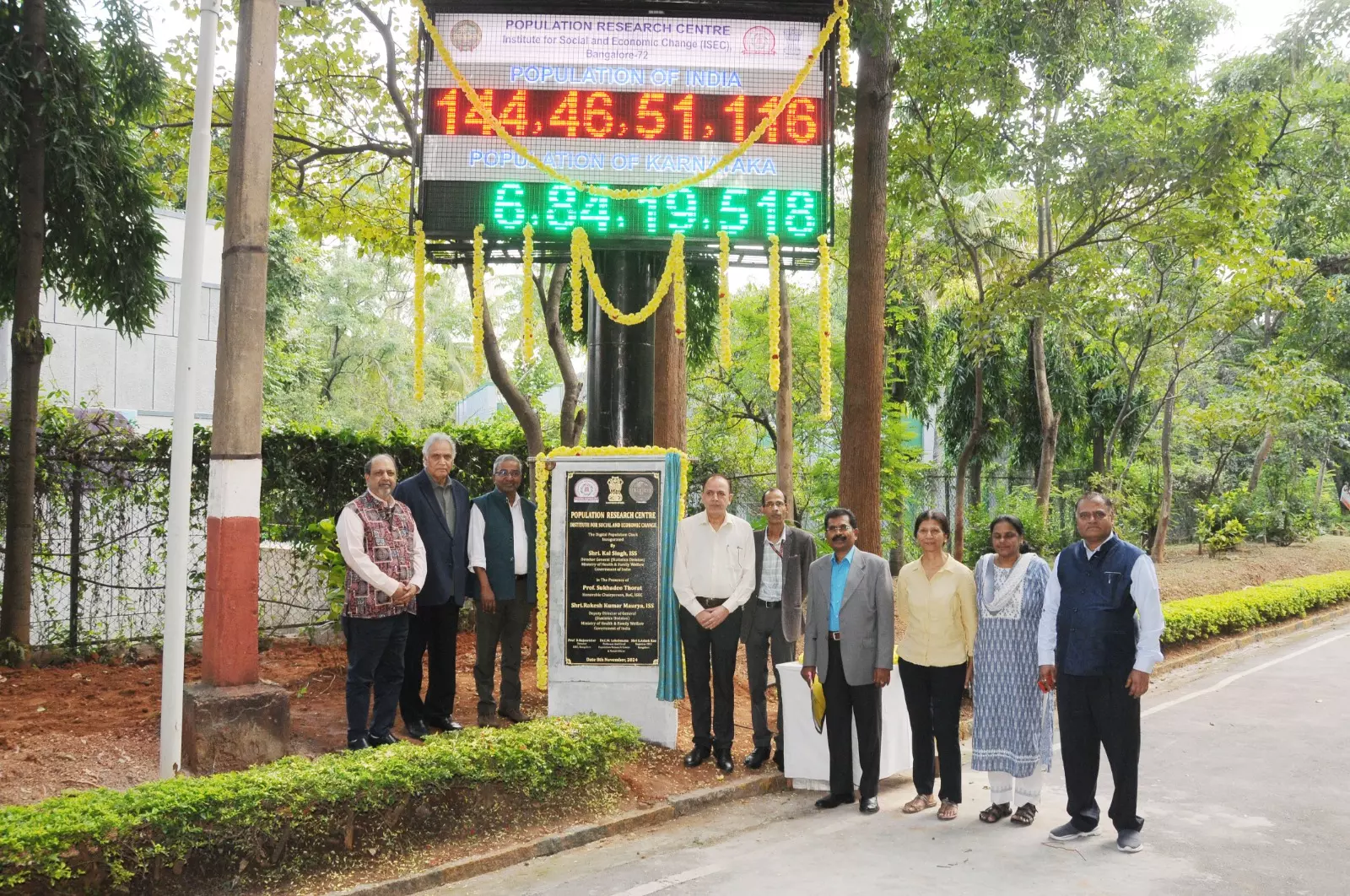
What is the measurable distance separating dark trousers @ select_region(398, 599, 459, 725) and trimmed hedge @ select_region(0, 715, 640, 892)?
3.95 ft

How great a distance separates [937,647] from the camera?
6.93 m

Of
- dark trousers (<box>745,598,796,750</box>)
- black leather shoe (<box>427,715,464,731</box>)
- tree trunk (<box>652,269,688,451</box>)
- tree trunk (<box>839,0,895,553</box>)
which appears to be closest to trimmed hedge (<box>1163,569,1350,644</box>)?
tree trunk (<box>839,0,895,553</box>)

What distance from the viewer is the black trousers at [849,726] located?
7.16 metres

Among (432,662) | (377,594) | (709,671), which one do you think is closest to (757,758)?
(709,671)

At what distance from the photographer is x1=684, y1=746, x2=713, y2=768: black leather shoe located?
7.89m

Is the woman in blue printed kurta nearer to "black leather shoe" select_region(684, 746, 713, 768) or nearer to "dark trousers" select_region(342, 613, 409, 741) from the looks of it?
"black leather shoe" select_region(684, 746, 713, 768)

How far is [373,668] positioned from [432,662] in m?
0.84

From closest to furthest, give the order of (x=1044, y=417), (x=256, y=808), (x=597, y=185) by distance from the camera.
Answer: (x=256, y=808)
(x=597, y=185)
(x=1044, y=417)

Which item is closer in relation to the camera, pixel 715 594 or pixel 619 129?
pixel 715 594

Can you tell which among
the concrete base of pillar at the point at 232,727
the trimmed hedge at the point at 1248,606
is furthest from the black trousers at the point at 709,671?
the trimmed hedge at the point at 1248,606

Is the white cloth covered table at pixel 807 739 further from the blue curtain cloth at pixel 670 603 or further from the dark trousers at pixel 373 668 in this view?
the dark trousers at pixel 373 668

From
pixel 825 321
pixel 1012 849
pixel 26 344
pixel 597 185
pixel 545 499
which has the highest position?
pixel 597 185

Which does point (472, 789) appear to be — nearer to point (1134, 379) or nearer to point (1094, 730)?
point (1094, 730)

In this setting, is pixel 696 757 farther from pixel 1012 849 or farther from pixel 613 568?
Answer: pixel 1012 849
